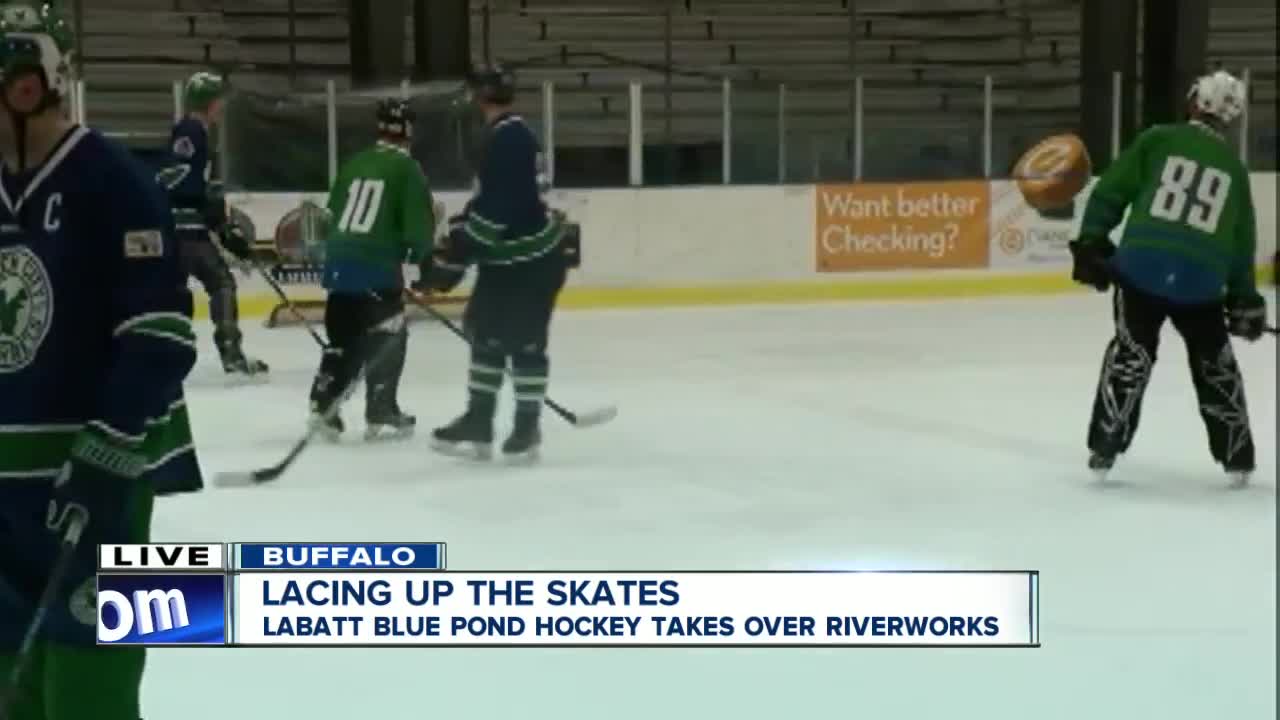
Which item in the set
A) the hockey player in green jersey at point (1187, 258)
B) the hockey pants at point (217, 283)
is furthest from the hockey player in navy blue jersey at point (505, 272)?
the hockey pants at point (217, 283)

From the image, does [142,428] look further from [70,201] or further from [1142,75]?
[1142,75]

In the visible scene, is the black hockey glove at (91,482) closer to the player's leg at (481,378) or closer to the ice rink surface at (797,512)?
the ice rink surface at (797,512)

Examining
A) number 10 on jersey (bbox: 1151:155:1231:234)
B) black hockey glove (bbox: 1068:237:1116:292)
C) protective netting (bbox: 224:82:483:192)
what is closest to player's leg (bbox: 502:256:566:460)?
black hockey glove (bbox: 1068:237:1116:292)

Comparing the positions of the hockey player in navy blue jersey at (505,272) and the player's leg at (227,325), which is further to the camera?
the player's leg at (227,325)

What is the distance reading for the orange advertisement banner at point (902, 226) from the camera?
10.5 m

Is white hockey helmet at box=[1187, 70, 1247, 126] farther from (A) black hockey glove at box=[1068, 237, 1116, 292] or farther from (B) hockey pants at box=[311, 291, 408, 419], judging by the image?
(B) hockey pants at box=[311, 291, 408, 419]

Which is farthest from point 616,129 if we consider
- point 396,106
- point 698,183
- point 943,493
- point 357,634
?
point 357,634

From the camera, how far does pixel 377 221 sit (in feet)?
18.4

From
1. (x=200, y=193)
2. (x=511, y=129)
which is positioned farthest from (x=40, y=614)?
(x=200, y=193)

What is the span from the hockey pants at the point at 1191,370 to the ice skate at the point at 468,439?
1660mm

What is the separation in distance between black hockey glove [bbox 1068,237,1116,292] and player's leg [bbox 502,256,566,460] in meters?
1.38

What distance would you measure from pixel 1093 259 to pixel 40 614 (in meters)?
3.34

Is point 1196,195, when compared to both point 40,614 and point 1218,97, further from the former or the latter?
point 40,614

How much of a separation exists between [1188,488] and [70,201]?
11.9ft
